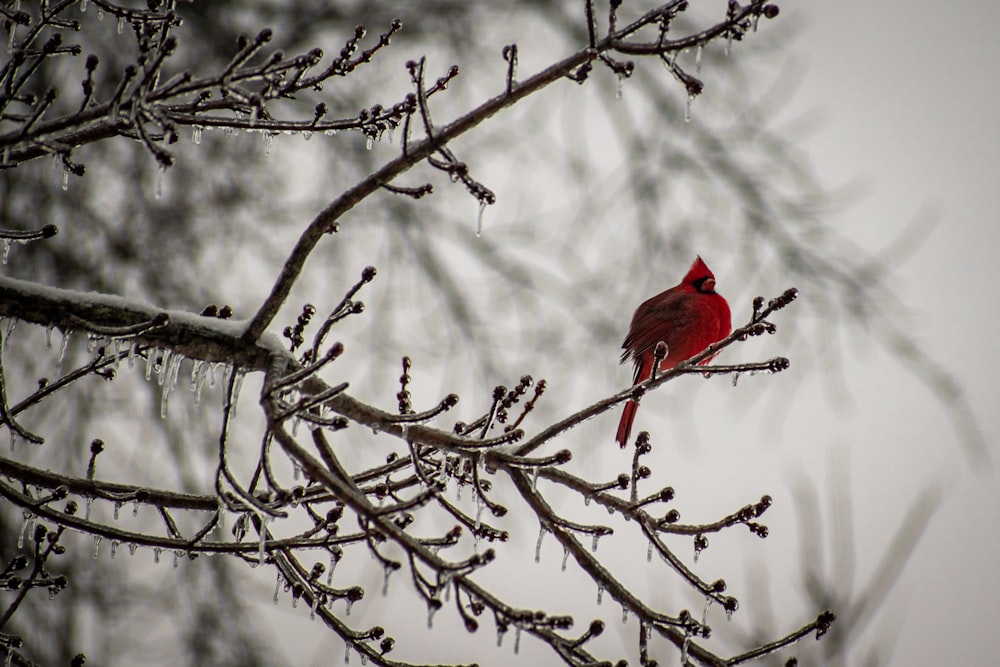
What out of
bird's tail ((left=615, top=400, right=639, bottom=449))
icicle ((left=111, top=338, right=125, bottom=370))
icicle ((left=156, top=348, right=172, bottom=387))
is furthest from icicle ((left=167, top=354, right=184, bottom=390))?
bird's tail ((left=615, top=400, right=639, bottom=449))

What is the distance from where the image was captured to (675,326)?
4184 millimetres

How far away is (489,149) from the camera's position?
215 inches

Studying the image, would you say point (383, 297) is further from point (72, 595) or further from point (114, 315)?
point (114, 315)

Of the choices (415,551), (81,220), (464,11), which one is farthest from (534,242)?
(415,551)

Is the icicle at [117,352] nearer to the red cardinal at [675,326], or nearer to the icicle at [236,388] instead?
the icicle at [236,388]

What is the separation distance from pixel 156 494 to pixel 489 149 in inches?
144

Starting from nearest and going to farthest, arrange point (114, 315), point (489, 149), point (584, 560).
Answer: point (114, 315) < point (584, 560) < point (489, 149)

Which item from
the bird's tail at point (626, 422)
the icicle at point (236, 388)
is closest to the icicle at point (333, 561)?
the icicle at point (236, 388)

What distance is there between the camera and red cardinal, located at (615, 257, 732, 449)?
13.6 ft

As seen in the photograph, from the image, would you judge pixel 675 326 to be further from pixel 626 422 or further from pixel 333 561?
pixel 333 561

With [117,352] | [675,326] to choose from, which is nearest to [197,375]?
[117,352]

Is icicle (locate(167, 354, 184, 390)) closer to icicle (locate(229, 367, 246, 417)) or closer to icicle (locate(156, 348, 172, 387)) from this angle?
icicle (locate(156, 348, 172, 387))

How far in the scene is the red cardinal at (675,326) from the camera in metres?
4.16

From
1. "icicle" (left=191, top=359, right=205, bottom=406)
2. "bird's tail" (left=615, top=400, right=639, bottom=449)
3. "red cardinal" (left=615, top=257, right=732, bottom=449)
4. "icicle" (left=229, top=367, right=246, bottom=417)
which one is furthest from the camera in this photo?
"red cardinal" (left=615, top=257, right=732, bottom=449)
